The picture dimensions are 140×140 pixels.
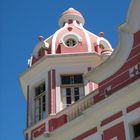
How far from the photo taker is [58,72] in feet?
71.1

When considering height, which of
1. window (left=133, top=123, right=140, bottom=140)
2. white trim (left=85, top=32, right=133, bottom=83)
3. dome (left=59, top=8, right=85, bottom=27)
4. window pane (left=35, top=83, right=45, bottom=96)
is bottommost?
window (left=133, top=123, right=140, bottom=140)

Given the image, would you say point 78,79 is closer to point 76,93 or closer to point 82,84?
point 82,84

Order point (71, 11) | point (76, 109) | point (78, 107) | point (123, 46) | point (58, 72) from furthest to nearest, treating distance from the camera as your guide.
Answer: point (71, 11), point (58, 72), point (76, 109), point (78, 107), point (123, 46)

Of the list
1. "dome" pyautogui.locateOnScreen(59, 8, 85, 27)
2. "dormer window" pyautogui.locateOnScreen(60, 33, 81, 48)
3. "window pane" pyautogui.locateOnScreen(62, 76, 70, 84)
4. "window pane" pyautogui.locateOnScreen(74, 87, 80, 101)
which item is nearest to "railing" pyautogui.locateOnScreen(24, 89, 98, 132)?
"window pane" pyautogui.locateOnScreen(74, 87, 80, 101)

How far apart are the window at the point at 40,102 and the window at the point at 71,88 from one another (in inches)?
40.1

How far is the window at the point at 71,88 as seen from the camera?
21312 millimetres

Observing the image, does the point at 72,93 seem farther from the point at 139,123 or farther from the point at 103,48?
the point at 139,123

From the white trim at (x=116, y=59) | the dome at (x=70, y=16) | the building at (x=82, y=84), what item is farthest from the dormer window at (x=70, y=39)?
the white trim at (x=116, y=59)

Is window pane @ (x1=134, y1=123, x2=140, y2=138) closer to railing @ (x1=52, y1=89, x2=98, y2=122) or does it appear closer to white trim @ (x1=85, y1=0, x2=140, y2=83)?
white trim @ (x1=85, y1=0, x2=140, y2=83)

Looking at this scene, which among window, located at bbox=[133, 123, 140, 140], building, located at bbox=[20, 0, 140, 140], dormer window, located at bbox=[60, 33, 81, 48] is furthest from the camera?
dormer window, located at bbox=[60, 33, 81, 48]

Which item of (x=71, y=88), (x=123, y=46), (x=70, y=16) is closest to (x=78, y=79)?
(x=71, y=88)

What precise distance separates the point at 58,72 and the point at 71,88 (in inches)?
36.8

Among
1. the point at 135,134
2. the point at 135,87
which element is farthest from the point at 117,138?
the point at 135,87

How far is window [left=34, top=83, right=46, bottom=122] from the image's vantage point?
21527 millimetres
